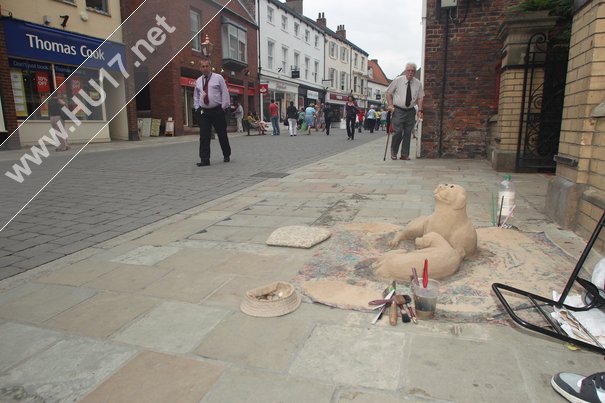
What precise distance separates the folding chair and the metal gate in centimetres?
576

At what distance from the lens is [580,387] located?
1.69 m

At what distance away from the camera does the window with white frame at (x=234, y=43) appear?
25219mm

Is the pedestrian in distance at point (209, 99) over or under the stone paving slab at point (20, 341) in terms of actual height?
over

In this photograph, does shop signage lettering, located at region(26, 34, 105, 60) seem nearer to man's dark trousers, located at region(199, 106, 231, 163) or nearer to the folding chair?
man's dark trousers, located at region(199, 106, 231, 163)

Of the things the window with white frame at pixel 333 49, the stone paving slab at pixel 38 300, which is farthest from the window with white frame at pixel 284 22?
the stone paving slab at pixel 38 300

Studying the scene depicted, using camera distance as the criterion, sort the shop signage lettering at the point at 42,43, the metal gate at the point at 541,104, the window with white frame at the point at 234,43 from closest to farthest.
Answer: the metal gate at the point at 541,104
the shop signage lettering at the point at 42,43
the window with white frame at the point at 234,43

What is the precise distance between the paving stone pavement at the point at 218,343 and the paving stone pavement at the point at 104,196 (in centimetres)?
46

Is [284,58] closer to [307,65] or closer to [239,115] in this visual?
[307,65]

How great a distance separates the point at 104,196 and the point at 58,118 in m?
Answer: 4.51

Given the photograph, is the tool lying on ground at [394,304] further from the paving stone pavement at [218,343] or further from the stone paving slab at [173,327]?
the stone paving slab at [173,327]

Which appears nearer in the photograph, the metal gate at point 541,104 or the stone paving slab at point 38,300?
the stone paving slab at point 38,300

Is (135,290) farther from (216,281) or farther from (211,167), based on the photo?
(211,167)

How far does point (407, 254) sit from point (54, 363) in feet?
6.97

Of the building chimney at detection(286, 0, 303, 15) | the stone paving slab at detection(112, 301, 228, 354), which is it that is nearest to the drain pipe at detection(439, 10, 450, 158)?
the stone paving slab at detection(112, 301, 228, 354)
